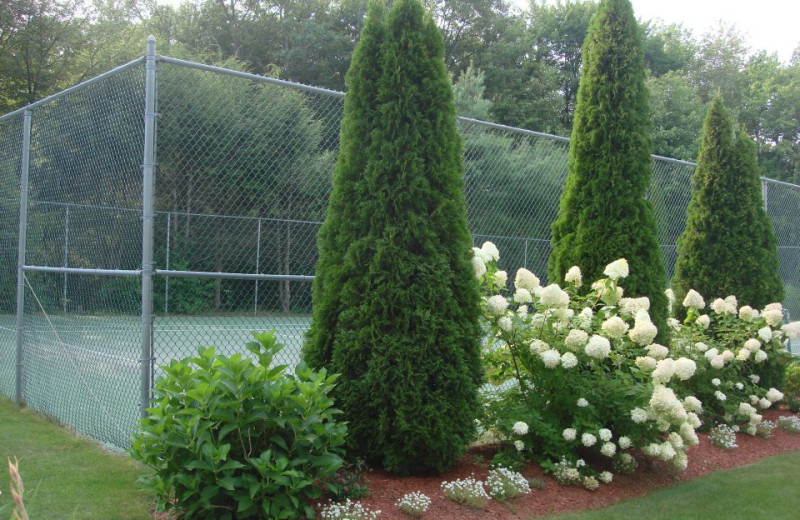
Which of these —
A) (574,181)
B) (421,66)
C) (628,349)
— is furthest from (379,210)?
(574,181)

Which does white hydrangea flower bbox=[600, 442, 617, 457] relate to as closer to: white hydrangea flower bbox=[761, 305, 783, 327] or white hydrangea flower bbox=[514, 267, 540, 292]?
white hydrangea flower bbox=[514, 267, 540, 292]

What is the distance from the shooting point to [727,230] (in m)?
7.51

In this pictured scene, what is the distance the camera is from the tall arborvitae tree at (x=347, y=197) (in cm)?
431

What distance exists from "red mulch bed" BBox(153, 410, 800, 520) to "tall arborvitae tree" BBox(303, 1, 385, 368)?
93 centimetres

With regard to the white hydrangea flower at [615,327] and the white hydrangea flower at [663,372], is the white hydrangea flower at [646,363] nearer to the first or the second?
the white hydrangea flower at [663,372]

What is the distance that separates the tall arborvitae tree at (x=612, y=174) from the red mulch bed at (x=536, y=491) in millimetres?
1139

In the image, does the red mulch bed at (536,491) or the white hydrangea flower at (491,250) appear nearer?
the red mulch bed at (536,491)

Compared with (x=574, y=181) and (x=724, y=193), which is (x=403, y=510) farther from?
(x=724, y=193)

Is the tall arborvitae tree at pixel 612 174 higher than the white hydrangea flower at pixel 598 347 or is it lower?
higher

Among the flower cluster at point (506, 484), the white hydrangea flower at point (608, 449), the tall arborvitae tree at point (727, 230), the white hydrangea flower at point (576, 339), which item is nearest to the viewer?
the flower cluster at point (506, 484)

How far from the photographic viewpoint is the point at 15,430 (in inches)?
217

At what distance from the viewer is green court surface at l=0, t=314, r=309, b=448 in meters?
5.12

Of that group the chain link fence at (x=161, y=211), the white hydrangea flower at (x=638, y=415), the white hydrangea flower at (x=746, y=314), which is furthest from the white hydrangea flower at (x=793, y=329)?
the white hydrangea flower at (x=638, y=415)

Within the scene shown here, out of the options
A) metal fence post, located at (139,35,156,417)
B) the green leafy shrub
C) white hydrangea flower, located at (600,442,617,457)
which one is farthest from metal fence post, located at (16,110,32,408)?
white hydrangea flower, located at (600,442,617,457)
